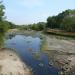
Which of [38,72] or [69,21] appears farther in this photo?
[69,21]

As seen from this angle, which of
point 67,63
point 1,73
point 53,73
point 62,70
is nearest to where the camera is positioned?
point 1,73

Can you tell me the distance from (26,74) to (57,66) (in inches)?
311

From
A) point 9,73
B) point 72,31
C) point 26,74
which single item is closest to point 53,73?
point 26,74

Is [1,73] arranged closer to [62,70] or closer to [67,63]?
[62,70]

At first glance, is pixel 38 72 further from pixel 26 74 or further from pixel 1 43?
pixel 1 43

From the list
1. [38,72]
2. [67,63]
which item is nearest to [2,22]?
[67,63]

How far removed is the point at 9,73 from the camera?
25766mm

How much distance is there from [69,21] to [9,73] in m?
96.8

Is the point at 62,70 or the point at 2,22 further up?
the point at 2,22

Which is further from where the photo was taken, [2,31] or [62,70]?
[2,31]

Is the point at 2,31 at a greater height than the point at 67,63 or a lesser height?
greater

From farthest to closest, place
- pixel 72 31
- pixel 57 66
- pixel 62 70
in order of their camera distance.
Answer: pixel 72 31
pixel 57 66
pixel 62 70

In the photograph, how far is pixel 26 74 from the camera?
26578 mm

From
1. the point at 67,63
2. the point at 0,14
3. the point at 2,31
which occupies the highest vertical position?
the point at 0,14
